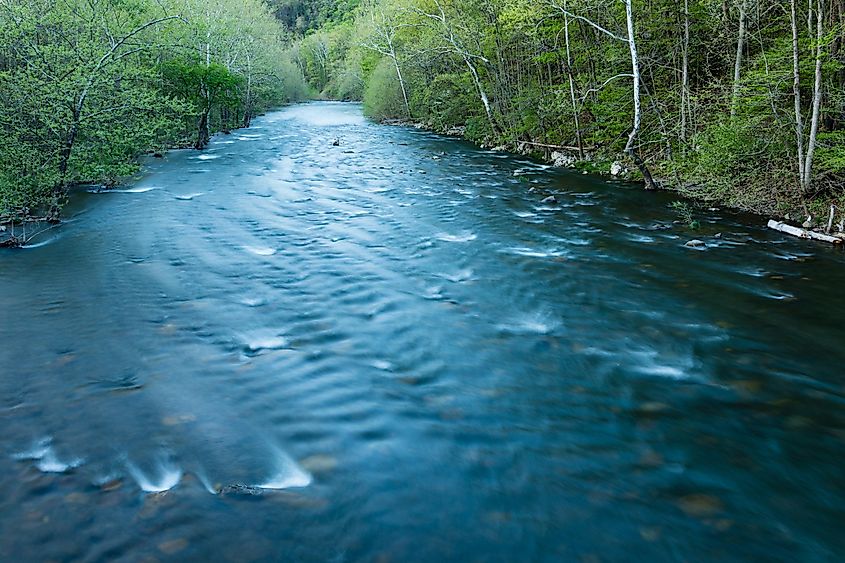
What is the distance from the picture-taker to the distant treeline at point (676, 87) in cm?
1067

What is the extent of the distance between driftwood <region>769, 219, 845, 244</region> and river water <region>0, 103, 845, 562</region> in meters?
0.27

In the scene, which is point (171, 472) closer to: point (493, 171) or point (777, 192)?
point (777, 192)

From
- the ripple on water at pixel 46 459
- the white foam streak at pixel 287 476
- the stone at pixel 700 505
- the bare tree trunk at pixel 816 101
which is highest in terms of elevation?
the bare tree trunk at pixel 816 101

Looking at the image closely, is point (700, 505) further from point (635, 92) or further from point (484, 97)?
point (484, 97)

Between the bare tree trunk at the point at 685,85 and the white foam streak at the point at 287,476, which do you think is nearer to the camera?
the white foam streak at the point at 287,476

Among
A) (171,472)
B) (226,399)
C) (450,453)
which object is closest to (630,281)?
(450,453)

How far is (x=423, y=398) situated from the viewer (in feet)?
17.4

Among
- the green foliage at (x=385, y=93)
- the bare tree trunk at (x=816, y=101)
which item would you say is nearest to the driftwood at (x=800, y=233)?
the bare tree trunk at (x=816, y=101)

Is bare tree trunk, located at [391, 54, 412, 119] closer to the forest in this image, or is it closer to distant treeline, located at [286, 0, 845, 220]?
distant treeline, located at [286, 0, 845, 220]

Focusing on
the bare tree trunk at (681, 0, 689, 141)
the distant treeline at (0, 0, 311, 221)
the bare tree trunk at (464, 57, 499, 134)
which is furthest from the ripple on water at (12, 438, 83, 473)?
the bare tree trunk at (464, 57, 499, 134)

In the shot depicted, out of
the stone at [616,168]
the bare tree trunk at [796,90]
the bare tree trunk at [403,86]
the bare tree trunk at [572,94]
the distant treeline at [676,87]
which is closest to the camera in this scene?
the bare tree trunk at [796,90]

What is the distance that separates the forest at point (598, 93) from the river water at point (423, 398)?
188cm

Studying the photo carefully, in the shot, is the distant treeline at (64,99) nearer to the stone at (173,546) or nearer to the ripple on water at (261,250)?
the ripple on water at (261,250)

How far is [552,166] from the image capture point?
1975 centimetres
